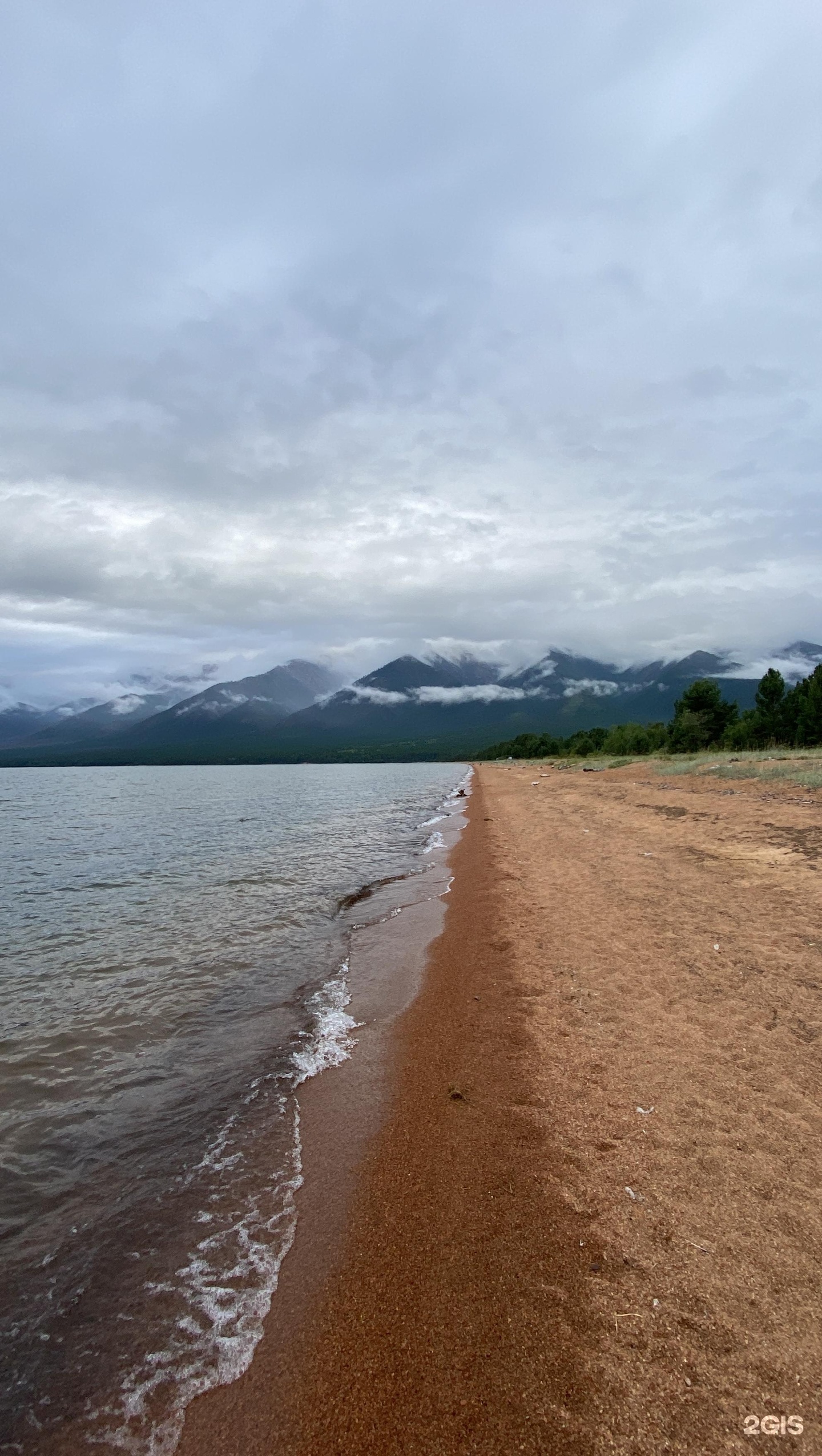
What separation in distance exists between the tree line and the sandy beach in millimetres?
67772

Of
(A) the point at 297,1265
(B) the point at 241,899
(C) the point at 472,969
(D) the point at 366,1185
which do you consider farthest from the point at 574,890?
(A) the point at 297,1265

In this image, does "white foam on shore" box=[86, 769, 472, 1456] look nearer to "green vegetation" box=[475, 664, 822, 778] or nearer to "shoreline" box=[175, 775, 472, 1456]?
"shoreline" box=[175, 775, 472, 1456]

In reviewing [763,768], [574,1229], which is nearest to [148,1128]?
[574,1229]

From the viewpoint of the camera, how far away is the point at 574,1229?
488cm

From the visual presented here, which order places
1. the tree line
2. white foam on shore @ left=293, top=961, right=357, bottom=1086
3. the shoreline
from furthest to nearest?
the tree line, white foam on shore @ left=293, top=961, right=357, bottom=1086, the shoreline

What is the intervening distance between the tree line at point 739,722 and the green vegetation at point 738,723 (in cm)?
7

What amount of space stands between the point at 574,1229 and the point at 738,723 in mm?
86032

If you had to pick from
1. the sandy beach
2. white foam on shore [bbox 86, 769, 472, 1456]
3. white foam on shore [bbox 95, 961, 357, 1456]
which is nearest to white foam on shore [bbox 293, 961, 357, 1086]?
the sandy beach

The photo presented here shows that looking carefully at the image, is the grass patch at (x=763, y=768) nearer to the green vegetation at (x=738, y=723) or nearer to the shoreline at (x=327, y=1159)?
the green vegetation at (x=738, y=723)

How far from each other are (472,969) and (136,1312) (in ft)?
24.7

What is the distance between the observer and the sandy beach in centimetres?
348

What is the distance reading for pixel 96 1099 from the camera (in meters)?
7.59

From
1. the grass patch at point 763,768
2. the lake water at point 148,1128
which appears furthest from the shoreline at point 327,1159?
the grass patch at point 763,768

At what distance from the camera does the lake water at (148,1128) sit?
4.12 metres
